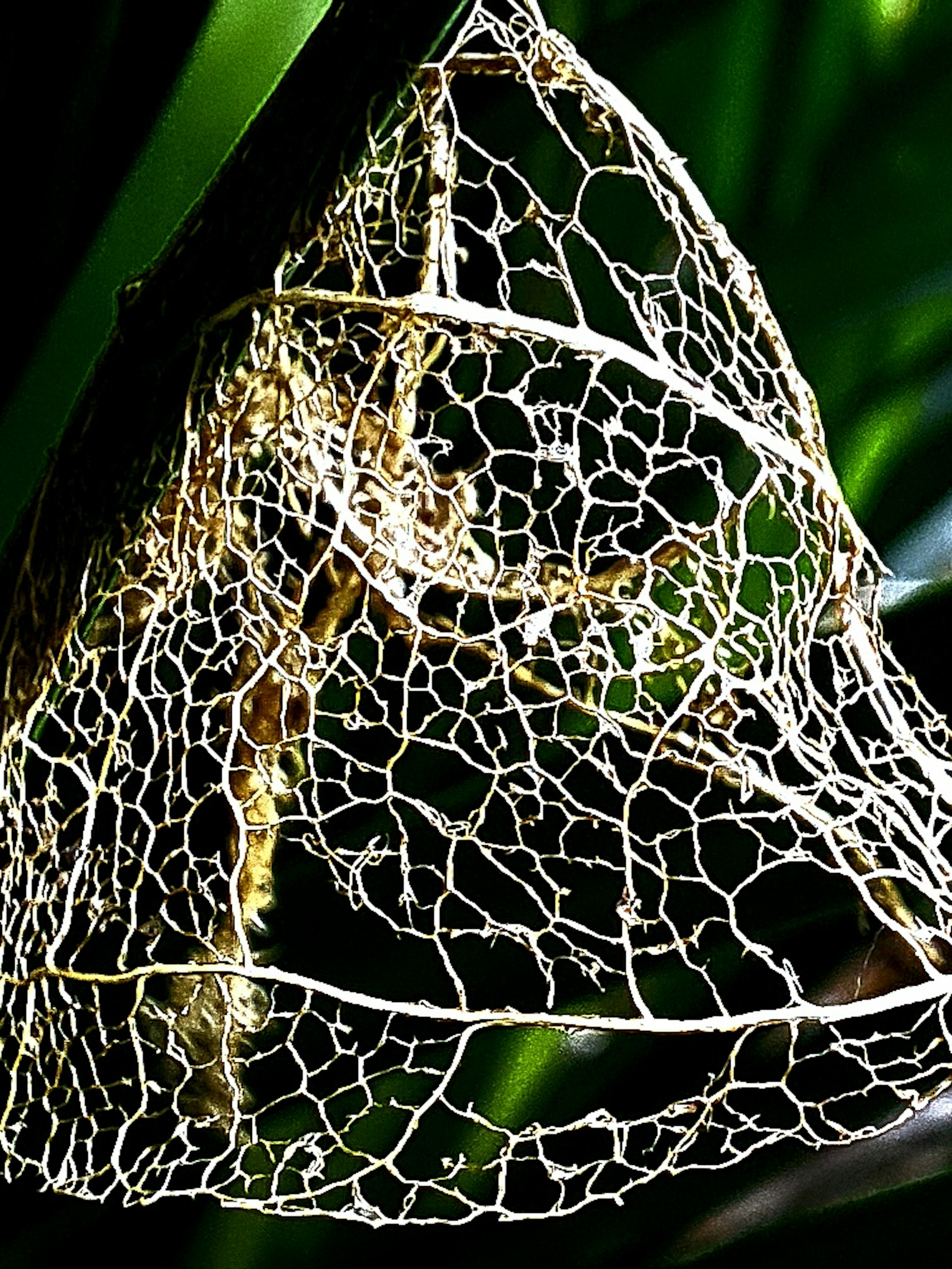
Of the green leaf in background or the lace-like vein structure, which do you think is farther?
the green leaf in background

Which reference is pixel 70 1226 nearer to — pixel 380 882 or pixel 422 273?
pixel 380 882

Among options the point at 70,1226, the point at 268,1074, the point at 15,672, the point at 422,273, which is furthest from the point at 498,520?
the point at 70,1226

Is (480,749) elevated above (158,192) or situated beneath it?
situated beneath

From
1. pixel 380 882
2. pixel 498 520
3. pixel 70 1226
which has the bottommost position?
pixel 70 1226

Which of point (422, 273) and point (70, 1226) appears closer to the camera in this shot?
point (422, 273)

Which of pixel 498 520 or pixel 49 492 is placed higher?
pixel 498 520

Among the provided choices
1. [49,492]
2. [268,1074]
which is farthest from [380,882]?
[49,492]

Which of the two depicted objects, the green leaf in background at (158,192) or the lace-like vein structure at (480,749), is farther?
the green leaf in background at (158,192)
